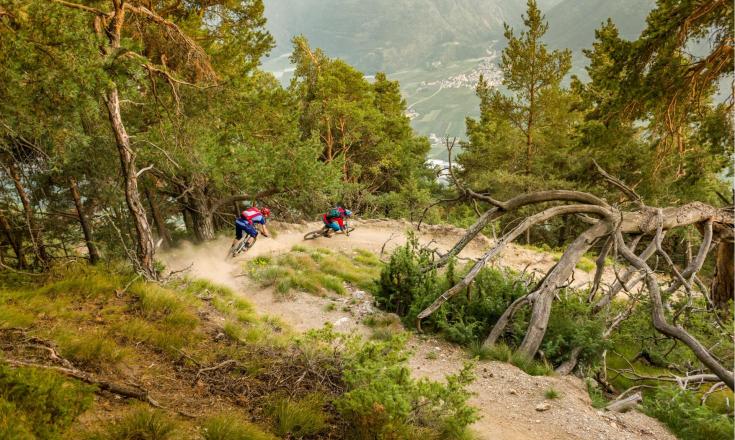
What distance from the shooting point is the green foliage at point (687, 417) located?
14.7ft

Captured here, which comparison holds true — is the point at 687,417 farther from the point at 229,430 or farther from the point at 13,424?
the point at 13,424

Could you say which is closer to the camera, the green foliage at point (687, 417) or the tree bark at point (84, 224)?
the green foliage at point (687, 417)

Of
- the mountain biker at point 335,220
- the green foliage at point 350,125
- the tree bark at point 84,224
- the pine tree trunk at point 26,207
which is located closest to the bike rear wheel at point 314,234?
the mountain biker at point 335,220

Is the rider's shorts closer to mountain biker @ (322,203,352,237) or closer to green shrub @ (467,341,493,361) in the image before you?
mountain biker @ (322,203,352,237)

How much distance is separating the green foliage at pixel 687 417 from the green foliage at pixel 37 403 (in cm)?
595

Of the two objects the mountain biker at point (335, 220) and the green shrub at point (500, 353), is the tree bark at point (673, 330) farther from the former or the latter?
the mountain biker at point (335, 220)

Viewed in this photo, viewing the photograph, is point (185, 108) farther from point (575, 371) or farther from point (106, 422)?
point (575, 371)

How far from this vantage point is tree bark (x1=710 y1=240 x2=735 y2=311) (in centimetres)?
986

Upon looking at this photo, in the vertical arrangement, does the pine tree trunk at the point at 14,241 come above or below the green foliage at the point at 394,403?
above

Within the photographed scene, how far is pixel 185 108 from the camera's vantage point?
862cm

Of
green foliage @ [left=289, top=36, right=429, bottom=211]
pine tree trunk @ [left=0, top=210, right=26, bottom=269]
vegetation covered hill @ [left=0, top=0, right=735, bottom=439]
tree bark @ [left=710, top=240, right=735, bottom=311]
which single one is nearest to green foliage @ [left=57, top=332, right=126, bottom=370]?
vegetation covered hill @ [left=0, top=0, right=735, bottom=439]

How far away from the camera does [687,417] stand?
4.87m

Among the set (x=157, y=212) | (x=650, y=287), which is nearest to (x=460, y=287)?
(x=650, y=287)

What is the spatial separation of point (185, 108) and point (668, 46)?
30.8 ft
